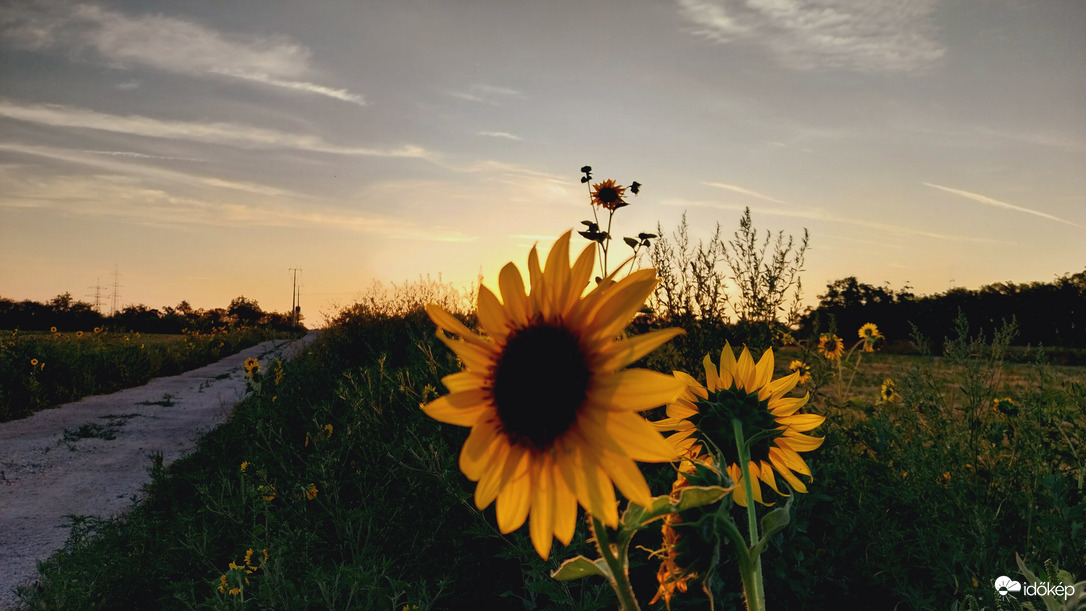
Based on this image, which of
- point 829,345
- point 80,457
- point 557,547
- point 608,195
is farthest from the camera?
point 80,457

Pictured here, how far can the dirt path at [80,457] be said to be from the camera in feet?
15.5

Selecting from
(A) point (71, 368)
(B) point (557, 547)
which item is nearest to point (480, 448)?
(B) point (557, 547)

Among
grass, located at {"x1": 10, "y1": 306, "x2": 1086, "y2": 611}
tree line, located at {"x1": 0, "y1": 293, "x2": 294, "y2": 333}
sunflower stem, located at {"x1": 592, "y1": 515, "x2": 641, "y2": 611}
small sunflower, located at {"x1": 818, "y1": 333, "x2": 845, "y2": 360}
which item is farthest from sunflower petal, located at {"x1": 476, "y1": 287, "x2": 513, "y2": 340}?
tree line, located at {"x1": 0, "y1": 293, "x2": 294, "y2": 333}

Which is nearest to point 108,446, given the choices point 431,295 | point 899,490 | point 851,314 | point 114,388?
point 114,388

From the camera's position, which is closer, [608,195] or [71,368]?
[608,195]

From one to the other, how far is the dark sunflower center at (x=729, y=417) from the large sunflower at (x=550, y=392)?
0.95 feet

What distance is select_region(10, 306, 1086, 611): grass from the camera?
2393 mm

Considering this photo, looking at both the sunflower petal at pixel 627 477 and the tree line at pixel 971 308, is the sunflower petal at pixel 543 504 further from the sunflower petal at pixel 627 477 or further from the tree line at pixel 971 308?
the tree line at pixel 971 308

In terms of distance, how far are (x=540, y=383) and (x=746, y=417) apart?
39 cm

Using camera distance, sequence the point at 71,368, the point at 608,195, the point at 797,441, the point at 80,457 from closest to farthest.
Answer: the point at 797,441 < the point at 608,195 < the point at 80,457 < the point at 71,368

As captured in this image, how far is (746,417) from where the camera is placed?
3.40 feet

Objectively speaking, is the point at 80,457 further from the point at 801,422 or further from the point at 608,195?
the point at 801,422

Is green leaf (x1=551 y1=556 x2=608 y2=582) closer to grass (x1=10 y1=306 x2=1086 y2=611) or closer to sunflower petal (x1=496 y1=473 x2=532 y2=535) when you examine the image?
sunflower petal (x1=496 y1=473 x2=532 y2=535)

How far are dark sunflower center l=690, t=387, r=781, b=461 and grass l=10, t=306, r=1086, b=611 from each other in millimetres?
1141
